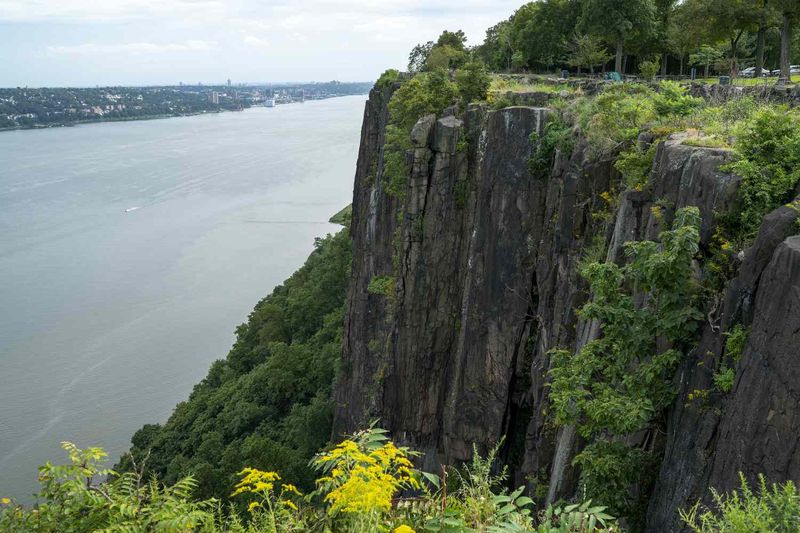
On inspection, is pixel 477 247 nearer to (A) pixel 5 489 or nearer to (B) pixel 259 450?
(B) pixel 259 450

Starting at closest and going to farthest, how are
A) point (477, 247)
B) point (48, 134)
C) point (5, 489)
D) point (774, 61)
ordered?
point (477, 247), point (5, 489), point (774, 61), point (48, 134)

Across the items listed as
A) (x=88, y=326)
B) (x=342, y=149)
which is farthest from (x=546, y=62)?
(x=342, y=149)

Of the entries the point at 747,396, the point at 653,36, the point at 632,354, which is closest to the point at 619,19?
the point at 653,36

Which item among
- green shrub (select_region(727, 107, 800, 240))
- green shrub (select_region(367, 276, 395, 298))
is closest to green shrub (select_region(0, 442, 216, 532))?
green shrub (select_region(727, 107, 800, 240))

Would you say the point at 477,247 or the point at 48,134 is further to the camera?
the point at 48,134

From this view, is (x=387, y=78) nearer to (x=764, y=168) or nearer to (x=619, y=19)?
(x=619, y=19)

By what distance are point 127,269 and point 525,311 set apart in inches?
1922

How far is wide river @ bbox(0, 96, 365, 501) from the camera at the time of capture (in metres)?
38.2

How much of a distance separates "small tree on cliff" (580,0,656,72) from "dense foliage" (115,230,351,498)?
2174cm

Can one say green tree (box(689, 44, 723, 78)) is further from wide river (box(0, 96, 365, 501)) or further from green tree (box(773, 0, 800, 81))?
wide river (box(0, 96, 365, 501))

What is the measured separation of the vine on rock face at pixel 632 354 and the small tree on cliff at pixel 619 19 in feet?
85.4

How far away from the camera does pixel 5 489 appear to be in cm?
3172

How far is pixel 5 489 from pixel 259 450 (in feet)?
46.4

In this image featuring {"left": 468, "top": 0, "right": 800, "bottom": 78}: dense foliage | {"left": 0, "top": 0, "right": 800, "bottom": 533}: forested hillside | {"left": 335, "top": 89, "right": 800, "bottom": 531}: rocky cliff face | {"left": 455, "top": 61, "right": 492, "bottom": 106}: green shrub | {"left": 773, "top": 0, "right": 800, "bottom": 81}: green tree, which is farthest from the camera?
{"left": 455, "top": 61, "right": 492, "bottom": 106}: green shrub
